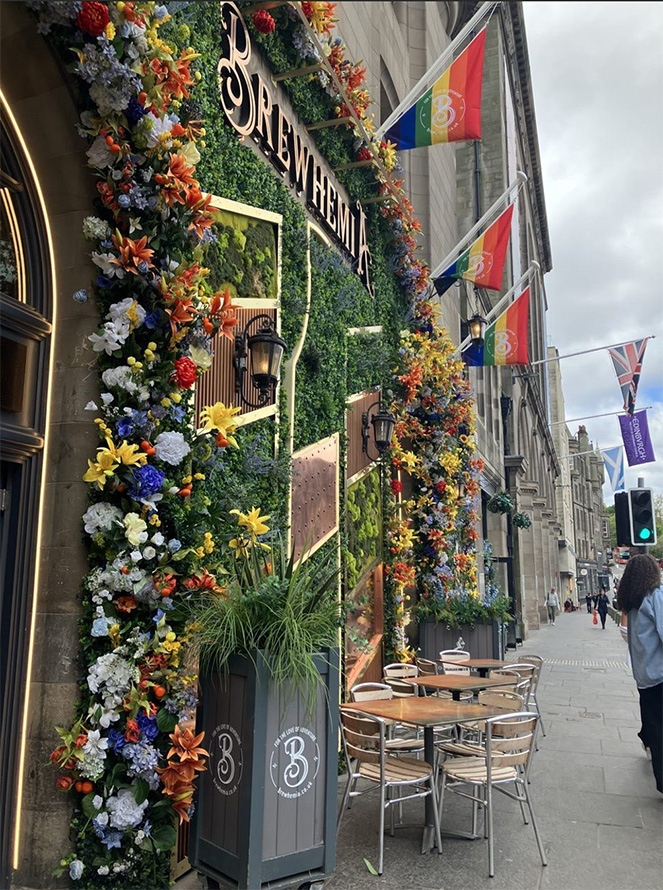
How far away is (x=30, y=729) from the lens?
14.1 feet

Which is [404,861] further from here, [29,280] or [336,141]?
[336,141]

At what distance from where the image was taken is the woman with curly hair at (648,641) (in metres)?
6.44

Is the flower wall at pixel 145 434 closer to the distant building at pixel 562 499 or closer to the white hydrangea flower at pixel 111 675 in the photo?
the white hydrangea flower at pixel 111 675

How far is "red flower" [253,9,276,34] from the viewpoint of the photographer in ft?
21.6

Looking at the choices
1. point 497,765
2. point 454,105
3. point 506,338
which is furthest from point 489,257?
point 497,765

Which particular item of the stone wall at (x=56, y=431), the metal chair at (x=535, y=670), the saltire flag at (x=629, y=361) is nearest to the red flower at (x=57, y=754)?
the stone wall at (x=56, y=431)

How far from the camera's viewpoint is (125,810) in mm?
4117

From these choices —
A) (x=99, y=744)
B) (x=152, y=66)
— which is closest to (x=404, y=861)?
(x=99, y=744)

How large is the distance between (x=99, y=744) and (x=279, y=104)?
6.26 metres

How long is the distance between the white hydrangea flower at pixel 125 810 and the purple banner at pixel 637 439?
2881 centimetres

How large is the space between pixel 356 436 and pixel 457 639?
4.26m

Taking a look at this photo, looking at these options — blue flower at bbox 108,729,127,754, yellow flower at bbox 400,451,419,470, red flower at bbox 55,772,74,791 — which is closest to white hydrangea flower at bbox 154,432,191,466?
blue flower at bbox 108,729,127,754

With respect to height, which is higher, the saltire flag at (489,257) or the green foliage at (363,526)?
the saltire flag at (489,257)

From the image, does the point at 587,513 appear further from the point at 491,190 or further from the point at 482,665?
the point at 482,665
